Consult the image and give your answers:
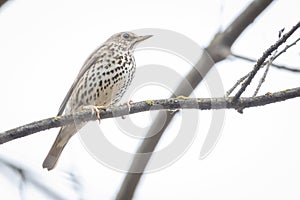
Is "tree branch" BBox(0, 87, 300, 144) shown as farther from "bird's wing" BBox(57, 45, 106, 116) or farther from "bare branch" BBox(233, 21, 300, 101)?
"bird's wing" BBox(57, 45, 106, 116)

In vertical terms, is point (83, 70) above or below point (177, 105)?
above

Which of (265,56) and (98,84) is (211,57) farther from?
(98,84)

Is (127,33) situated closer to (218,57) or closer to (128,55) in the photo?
(128,55)

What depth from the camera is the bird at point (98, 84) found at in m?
6.36

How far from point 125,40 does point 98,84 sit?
3.52 ft

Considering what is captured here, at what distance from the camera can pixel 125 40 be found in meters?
7.20

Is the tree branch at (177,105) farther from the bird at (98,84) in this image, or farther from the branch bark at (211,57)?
the bird at (98,84)

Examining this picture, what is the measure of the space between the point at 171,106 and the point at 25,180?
177cm

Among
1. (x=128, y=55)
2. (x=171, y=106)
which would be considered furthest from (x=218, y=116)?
(x=128, y=55)

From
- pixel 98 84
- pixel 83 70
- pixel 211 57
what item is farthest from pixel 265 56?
pixel 83 70

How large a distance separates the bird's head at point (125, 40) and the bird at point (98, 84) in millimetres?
27

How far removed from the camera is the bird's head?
7.04 meters

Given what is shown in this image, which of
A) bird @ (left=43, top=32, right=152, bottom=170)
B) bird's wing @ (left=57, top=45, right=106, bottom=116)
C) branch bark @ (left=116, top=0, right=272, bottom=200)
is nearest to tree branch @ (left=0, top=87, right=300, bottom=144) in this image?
branch bark @ (left=116, top=0, right=272, bottom=200)

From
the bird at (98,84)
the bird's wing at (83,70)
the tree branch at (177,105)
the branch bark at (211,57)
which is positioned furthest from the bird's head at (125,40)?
the branch bark at (211,57)
